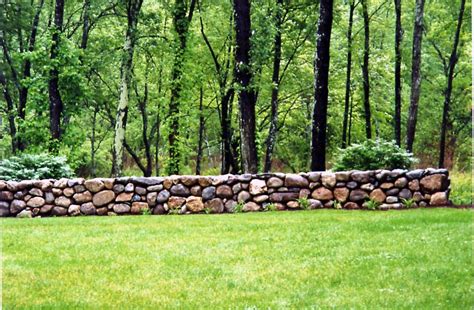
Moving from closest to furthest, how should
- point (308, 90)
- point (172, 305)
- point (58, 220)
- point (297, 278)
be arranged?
point (172, 305) → point (297, 278) → point (58, 220) → point (308, 90)

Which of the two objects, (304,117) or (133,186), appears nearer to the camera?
(133,186)

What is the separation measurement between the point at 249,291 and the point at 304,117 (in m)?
23.1

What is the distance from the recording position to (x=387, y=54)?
28.8 m

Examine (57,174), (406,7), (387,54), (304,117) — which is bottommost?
(57,174)

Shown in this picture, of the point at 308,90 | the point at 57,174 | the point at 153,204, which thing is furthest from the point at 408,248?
the point at 308,90

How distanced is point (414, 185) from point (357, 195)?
3.87ft

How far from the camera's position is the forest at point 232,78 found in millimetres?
16609

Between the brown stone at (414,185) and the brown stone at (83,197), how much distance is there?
6.96 metres

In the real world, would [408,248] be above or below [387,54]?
below

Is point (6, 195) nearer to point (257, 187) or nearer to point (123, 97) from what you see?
point (257, 187)

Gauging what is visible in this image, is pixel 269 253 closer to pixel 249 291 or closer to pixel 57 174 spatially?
pixel 249 291

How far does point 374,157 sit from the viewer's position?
12.3 meters

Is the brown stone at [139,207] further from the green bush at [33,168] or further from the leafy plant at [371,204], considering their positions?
the leafy plant at [371,204]

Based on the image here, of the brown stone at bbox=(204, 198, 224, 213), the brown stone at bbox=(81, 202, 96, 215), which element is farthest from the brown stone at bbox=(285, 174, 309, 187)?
the brown stone at bbox=(81, 202, 96, 215)
